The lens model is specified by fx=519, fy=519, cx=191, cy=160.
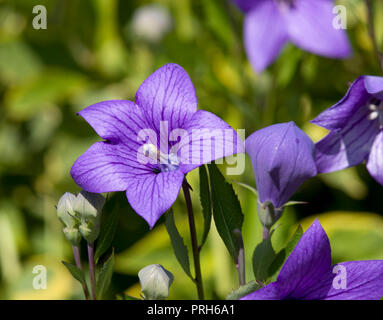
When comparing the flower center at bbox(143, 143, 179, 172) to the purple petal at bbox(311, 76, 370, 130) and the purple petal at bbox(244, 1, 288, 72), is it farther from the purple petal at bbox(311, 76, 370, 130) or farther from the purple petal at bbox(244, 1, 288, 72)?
the purple petal at bbox(244, 1, 288, 72)

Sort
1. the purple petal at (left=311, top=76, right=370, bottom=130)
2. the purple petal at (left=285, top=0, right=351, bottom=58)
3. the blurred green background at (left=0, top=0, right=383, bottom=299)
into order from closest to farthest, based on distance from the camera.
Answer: the purple petal at (left=311, top=76, right=370, bottom=130) → the purple petal at (left=285, top=0, right=351, bottom=58) → the blurred green background at (left=0, top=0, right=383, bottom=299)

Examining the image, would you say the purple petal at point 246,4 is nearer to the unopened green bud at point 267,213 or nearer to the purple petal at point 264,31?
the purple petal at point 264,31

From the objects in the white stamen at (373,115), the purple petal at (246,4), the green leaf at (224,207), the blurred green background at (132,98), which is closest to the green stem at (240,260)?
the green leaf at (224,207)

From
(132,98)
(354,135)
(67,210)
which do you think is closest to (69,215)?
(67,210)

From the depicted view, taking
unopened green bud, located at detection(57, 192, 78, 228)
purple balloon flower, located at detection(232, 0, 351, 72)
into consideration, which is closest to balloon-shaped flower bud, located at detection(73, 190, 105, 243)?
unopened green bud, located at detection(57, 192, 78, 228)
